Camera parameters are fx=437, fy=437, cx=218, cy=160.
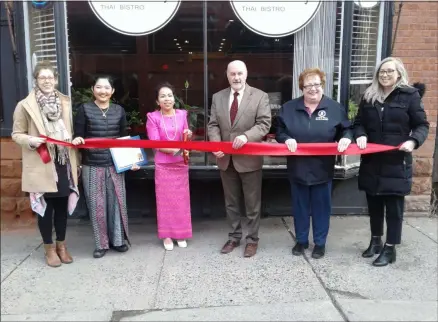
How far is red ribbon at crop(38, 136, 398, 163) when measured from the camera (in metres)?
3.99

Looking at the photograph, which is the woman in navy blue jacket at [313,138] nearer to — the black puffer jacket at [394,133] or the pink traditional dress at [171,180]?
the black puffer jacket at [394,133]

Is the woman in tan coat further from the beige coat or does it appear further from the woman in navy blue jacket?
the woman in navy blue jacket

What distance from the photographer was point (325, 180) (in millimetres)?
4148

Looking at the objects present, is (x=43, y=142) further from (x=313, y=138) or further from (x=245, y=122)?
(x=313, y=138)

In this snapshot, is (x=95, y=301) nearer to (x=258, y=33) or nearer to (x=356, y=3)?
(x=258, y=33)

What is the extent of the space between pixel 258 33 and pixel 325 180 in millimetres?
1961

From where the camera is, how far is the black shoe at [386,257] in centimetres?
408

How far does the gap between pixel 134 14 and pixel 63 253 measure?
2.67 metres

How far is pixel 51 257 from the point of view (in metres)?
4.21

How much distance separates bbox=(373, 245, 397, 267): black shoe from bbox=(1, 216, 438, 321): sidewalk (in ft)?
0.20

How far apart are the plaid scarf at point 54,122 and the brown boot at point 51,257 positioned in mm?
858

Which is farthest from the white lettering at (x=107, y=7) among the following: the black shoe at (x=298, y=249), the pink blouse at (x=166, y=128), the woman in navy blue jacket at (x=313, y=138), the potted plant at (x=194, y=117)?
the black shoe at (x=298, y=249)

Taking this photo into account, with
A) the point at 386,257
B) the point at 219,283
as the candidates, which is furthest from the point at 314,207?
the point at 219,283

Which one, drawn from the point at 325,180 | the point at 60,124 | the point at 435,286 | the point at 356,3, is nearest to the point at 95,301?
the point at 60,124
